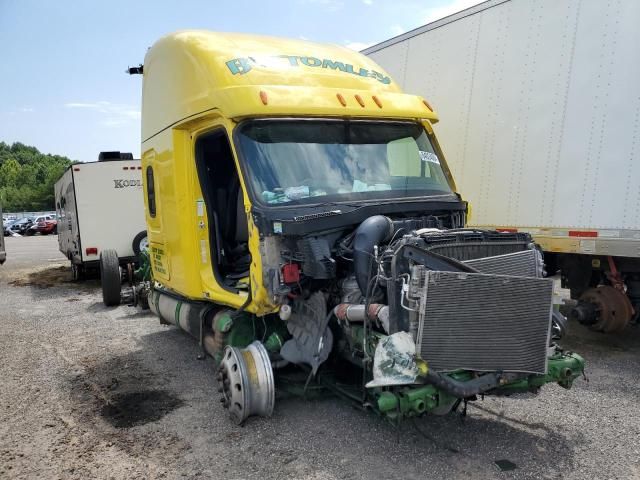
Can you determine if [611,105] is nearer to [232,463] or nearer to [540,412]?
[540,412]

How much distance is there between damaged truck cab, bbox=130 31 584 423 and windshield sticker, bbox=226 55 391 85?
17 millimetres

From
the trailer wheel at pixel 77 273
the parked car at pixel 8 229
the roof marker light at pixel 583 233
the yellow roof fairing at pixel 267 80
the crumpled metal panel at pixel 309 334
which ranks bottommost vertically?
the parked car at pixel 8 229

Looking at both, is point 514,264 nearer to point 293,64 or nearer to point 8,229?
point 293,64

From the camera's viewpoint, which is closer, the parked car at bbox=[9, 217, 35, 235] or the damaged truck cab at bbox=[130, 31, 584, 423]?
the damaged truck cab at bbox=[130, 31, 584, 423]

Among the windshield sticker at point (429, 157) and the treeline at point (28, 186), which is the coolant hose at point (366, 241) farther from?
the treeline at point (28, 186)

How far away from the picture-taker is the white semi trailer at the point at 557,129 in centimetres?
597

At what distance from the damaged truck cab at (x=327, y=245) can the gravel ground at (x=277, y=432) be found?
320mm

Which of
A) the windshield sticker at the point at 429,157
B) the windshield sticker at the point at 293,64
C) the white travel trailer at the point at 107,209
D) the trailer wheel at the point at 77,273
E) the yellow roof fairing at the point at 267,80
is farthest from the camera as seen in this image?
the trailer wheel at the point at 77,273

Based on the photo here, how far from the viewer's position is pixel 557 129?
21.2 ft

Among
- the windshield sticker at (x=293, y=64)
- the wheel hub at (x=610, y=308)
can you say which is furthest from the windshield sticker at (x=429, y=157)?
the wheel hub at (x=610, y=308)

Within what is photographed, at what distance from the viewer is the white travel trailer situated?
12109 millimetres

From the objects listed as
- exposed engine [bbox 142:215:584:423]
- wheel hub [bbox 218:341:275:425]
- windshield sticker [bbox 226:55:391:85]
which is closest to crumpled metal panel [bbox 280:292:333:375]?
exposed engine [bbox 142:215:584:423]

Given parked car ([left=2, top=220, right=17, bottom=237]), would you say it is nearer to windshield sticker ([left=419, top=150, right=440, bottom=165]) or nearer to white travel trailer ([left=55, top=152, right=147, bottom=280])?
white travel trailer ([left=55, top=152, right=147, bottom=280])

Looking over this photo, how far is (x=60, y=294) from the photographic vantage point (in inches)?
486
